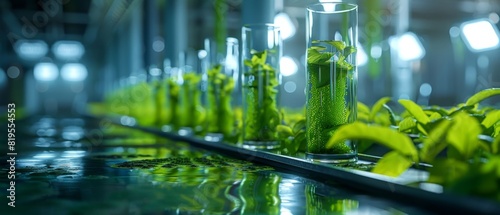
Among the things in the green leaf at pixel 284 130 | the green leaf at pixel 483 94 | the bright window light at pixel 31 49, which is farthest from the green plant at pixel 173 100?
the bright window light at pixel 31 49

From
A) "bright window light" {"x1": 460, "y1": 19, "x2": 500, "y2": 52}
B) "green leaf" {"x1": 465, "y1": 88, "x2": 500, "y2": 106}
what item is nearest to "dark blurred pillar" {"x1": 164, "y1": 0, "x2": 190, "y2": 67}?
"bright window light" {"x1": 460, "y1": 19, "x2": 500, "y2": 52}

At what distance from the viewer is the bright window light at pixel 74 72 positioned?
1179 inches

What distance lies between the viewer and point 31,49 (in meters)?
26.5

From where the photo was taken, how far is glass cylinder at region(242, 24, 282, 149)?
3244 mm

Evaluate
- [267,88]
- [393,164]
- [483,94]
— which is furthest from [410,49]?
[393,164]

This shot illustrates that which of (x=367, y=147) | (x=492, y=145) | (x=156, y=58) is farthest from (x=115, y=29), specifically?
(x=492, y=145)

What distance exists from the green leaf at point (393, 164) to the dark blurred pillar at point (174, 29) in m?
6.36

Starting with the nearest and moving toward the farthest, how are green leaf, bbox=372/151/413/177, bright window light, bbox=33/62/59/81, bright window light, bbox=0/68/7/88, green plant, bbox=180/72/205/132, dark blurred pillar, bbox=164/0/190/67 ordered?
green leaf, bbox=372/151/413/177, green plant, bbox=180/72/205/132, dark blurred pillar, bbox=164/0/190/67, bright window light, bbox=0/68/7/88, bright window light, bbox=33/62/59/81

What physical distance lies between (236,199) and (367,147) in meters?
1.33

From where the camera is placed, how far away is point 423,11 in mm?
17406

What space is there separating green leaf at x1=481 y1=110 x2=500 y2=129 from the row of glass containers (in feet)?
1.64

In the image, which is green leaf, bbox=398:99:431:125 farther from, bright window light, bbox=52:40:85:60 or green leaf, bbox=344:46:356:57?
bright window light, bbox=52:40:85:60

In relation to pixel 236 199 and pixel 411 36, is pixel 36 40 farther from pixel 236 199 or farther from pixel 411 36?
pixel 236 199

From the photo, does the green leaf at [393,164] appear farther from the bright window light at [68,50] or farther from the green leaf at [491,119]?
the bright window light at [68,50]
